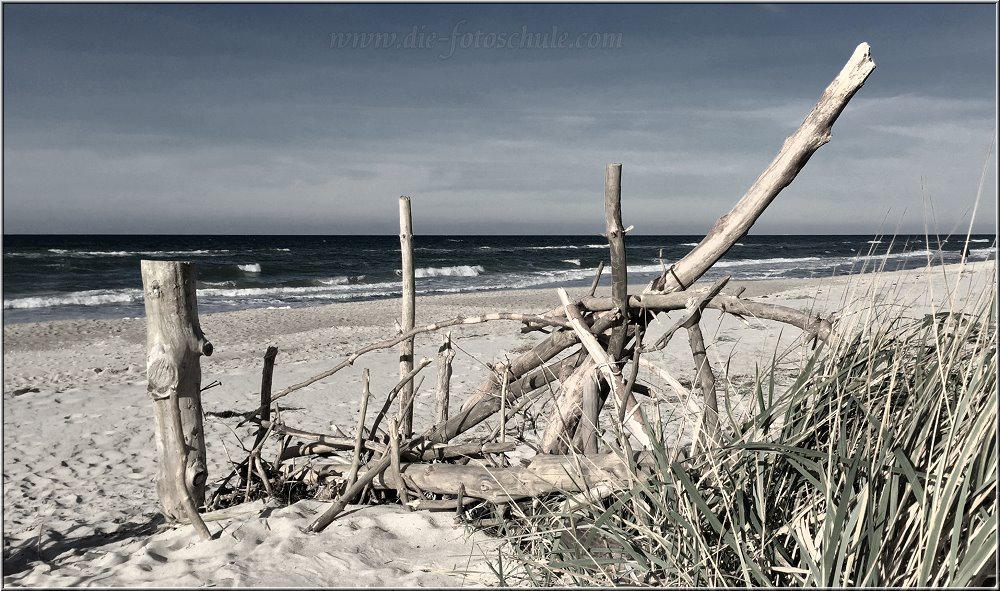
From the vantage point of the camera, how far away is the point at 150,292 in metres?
3.30

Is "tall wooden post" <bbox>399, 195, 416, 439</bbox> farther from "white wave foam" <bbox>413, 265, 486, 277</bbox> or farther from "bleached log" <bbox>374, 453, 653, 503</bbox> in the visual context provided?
"white wave foam" <bbox>413, 265, 486, 277</bbox>

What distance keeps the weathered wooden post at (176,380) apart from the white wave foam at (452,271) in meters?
26.8

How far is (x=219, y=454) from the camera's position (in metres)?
5.51

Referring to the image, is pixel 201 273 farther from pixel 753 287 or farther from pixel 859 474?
pixel 859 474

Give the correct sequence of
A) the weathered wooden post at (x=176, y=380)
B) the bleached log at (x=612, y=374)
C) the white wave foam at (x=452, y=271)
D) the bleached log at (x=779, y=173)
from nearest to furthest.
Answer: the bleached log at (x=779, y=173), the bleached log at (x=612, y=374), the weathered wooden post at (x=176, y=380), the white wave foam at (x=452, y=271)

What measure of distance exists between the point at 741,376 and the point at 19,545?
242 inches

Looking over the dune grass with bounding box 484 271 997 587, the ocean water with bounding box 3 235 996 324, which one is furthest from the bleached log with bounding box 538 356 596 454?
the ocean water with bounding box 3 235 996 324

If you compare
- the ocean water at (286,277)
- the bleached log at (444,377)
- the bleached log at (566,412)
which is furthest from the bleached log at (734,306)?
the ocean water at (286,277)

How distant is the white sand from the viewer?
2885 millimetres

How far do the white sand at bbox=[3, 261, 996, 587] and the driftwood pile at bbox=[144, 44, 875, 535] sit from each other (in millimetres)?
193

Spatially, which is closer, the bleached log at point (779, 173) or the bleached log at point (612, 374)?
the bleached log at point (779, 173)

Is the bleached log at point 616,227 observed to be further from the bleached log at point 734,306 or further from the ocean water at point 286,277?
the ocean water at point 286,277

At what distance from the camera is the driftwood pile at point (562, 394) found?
2906mm

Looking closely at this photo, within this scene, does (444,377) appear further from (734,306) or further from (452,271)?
(452,271)
